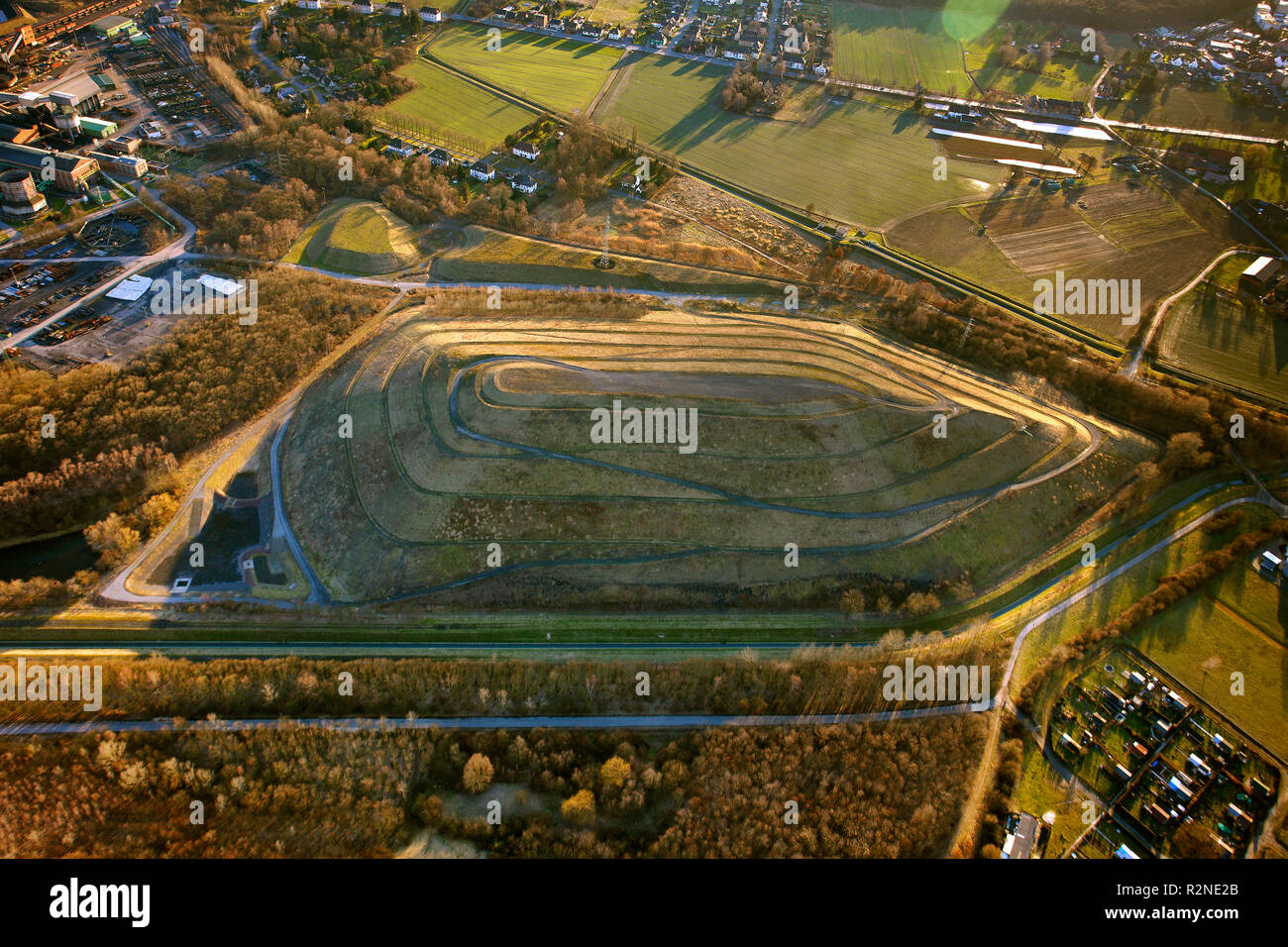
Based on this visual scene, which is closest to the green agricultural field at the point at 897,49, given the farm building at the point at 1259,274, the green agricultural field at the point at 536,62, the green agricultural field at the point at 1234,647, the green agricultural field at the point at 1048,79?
the green agricultural field at the point at 1048,79

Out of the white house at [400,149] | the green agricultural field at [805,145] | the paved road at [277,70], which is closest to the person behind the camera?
the green agricultural field at [805,145]

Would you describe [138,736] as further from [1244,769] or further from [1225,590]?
[1225,590]

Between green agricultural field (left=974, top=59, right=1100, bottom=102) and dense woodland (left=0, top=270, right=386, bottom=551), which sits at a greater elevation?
green agricultural field (left=974, top=59, right=1100, bottom=102)

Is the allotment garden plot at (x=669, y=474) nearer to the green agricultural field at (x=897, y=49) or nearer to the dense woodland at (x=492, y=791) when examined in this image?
the dense woodland at (x=492, y=791)

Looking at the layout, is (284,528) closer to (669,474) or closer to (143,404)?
(143,404)

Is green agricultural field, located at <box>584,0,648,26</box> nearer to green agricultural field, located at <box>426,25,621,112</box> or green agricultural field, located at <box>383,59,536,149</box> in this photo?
green agricultural field, located at <box>426,25,621,112</box>

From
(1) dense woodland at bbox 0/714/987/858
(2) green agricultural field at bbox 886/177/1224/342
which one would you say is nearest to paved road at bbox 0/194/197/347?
(1) dense woodland at bbox 0/714/987/858

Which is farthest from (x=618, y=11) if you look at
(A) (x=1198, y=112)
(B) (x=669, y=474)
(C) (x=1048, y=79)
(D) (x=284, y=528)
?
(D) (x=284, y=528)

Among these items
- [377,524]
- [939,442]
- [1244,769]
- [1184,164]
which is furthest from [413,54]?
[1244,769]
